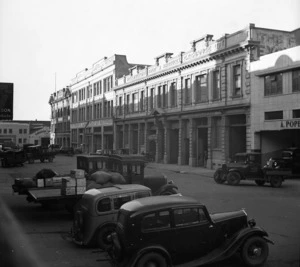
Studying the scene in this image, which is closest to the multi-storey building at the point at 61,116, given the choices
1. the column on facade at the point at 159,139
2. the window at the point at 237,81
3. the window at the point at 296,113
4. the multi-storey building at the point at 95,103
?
the multi-storey building at the point at 95,103

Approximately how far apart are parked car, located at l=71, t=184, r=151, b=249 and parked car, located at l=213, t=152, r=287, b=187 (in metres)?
13.7

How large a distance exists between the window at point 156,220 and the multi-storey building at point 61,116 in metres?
79.7

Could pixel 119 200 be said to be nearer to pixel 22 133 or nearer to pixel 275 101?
pixel 275 101

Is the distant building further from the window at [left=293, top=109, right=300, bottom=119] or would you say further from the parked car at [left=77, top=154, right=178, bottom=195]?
the parked car at [left=77, top=154, right=178, bottom=195]

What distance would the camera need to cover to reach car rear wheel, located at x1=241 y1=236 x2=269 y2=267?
26.0ft

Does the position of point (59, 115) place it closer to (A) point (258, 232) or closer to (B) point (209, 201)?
(B) point (209, 201)

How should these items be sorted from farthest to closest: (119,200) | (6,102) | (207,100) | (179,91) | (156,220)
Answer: (179,91)
(207,100)
(6,102)
(119,200)
(156,220)

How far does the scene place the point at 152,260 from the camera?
7.20 meters

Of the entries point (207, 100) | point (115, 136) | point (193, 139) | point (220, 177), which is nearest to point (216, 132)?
point (207, 100)

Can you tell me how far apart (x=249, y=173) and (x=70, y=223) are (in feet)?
43.1

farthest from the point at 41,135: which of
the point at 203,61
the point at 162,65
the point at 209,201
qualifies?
the point at 209,201

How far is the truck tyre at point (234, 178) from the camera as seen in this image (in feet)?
73.9

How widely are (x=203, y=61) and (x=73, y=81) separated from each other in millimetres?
51166

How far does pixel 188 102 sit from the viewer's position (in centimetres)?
3931
